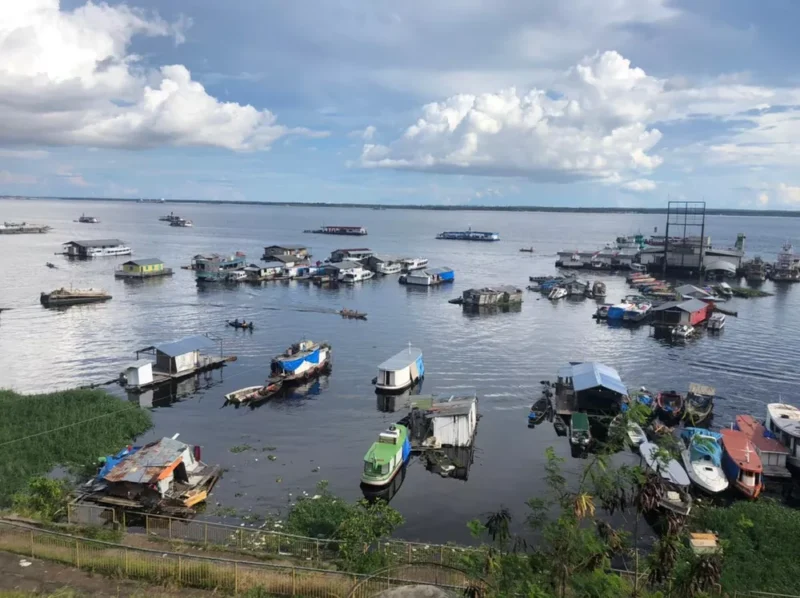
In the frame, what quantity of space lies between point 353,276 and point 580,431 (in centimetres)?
6511

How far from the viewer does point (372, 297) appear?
3238 inches

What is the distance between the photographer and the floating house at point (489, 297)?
75562mm

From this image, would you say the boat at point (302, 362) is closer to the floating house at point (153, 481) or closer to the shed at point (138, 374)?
the shed at point (138, 374)

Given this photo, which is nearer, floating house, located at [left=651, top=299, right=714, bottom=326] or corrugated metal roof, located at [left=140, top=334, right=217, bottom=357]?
corrugated metal roof, located at [left=140, top=334, right=217, bottom=357]

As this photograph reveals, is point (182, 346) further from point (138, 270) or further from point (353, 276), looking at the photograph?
point (138, 270)

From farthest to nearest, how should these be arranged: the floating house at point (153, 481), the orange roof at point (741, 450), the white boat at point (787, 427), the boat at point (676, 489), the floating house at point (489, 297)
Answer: the floating house at point (489, 297) → the white boat at point (787, 427) → the orange roof at point (741, 450) → the floating house at point (153, 481) → the boat at point (676, 489)

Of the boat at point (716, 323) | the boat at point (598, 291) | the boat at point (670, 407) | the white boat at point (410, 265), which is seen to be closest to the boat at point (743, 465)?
the boat at point (670, 407)

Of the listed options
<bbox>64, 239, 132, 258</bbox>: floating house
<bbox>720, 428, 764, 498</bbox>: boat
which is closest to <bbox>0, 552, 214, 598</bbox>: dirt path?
<bbox>720, 428, 764, 498</bbox>: boat

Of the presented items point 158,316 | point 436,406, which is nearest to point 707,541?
point 436,406

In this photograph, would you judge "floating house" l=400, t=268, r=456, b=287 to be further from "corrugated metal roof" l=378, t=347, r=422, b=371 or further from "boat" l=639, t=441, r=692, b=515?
"boat" l=639, t=441, r=692, b=515

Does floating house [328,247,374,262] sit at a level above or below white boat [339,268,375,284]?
above

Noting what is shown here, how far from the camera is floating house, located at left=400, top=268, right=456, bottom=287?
308 ft

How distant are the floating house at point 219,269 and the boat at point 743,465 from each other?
75.4 meters

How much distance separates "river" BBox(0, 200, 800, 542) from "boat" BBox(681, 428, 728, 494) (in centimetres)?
552
